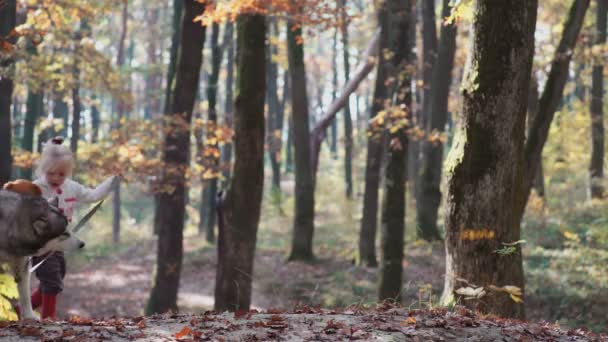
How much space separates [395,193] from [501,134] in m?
4.91

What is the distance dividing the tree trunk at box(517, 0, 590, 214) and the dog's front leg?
705 cm

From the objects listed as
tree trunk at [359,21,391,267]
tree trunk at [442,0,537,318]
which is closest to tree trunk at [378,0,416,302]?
tree trunk at [442,0,537,318]

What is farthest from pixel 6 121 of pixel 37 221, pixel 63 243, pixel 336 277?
pixel 336 277

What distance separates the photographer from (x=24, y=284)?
16.8 feet

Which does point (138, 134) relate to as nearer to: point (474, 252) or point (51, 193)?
point (51, 193)

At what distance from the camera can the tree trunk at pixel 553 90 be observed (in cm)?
984

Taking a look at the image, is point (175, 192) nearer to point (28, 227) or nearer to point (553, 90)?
point (553, 90)

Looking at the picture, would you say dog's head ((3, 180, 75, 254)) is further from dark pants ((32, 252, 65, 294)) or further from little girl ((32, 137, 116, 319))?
dark pants ((32, 252, 65, 294))

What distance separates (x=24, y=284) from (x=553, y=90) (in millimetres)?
8576

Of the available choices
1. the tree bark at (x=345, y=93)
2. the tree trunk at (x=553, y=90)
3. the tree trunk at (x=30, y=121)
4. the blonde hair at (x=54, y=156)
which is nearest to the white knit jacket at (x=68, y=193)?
the blonde hair at (x=54, y=156)

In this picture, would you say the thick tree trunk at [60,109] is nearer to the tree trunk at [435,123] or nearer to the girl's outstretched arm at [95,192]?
the tree trunk at [435,123]

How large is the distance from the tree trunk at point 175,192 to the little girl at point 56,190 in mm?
6459

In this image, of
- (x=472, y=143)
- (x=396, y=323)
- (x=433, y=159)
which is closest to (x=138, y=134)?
(x=433, y=159)

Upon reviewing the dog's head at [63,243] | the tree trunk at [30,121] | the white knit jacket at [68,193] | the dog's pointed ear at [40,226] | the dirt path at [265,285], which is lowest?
the dirt path at [265,285]
